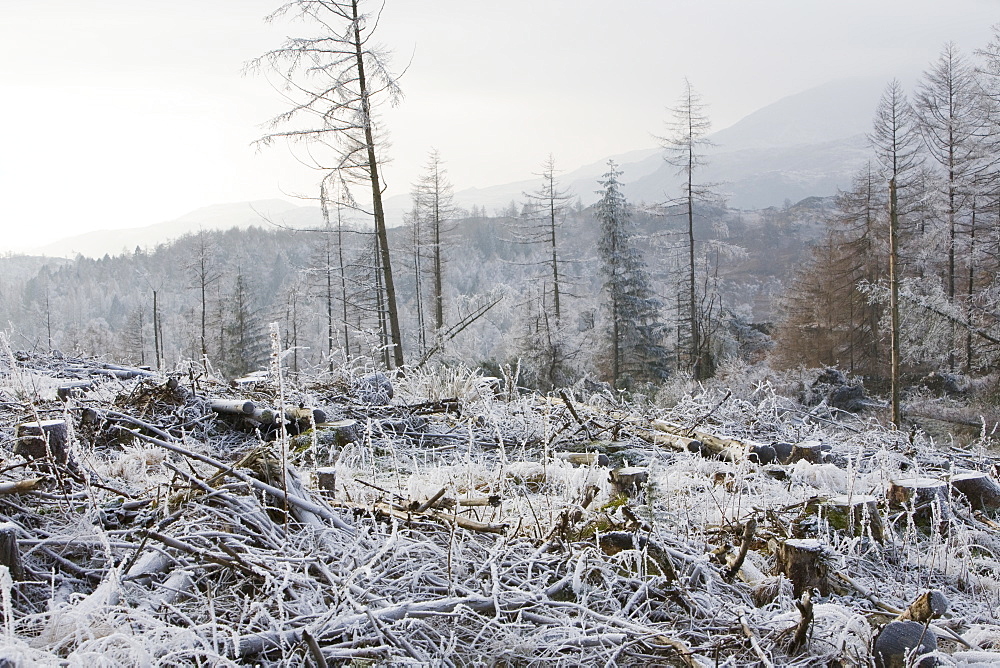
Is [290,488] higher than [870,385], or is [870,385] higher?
[290,488]

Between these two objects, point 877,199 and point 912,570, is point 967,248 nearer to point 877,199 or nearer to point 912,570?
point 877,199

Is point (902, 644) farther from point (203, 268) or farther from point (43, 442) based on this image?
point (203, 268)

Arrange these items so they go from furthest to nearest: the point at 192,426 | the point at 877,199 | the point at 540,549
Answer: the point at 877,199 < the point at 192,426 < the point at 540,549

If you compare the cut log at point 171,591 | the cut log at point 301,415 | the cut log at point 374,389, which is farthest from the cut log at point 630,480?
the cut log at point 374,389

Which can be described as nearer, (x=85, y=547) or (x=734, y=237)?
(x=85, y=547)

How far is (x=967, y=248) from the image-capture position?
83.0ft

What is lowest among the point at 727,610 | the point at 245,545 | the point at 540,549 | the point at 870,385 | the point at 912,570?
the point at 870,385

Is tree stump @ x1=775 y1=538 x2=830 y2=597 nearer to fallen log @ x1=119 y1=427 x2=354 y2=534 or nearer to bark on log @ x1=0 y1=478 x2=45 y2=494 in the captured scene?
fallen log @ x1=119 y1=427 x2=354 y2=534

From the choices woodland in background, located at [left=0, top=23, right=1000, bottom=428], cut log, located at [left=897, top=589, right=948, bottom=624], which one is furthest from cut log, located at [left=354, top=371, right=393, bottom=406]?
woodland in background, located at [left=0, top=23, right=1000, bottom=428]

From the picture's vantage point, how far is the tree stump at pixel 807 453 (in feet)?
13.7

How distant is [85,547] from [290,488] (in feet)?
2.28

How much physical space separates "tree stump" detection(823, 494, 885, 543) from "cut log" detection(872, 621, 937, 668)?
1065 mm

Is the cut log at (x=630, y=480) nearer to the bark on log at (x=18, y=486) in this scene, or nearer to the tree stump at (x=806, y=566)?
the tree stump at (x=806, y=566)

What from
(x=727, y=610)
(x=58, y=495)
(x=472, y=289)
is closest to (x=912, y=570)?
(x=727, y=610)
